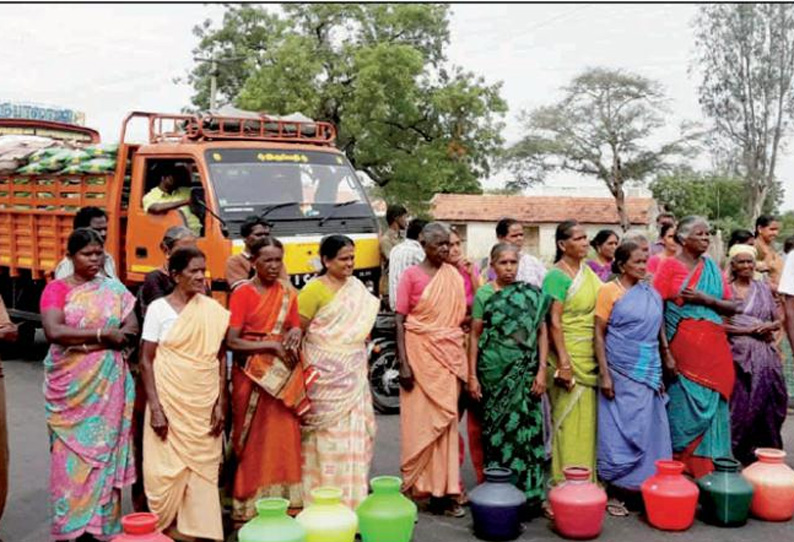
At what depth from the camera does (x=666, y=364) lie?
5668mm

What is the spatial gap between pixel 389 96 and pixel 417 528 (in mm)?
20680

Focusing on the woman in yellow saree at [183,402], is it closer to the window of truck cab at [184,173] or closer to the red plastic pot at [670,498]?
the red plastic pot at [670,498]

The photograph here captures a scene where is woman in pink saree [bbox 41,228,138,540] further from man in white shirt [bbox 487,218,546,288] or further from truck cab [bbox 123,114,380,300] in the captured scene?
truck cab [bbox 123,114,380,300]

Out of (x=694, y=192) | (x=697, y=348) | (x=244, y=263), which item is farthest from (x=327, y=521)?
(x=694, y=192)

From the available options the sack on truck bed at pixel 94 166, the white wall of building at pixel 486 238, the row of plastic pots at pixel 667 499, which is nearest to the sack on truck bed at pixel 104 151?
the sack on truck bed at pixel 94 166

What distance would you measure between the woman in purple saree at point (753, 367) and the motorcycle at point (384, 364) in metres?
3.03

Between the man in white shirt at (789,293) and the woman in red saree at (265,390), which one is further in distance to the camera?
the man in white shirt at (789,293)

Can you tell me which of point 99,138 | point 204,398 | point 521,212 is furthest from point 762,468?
point 521,212

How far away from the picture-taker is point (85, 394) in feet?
14.8

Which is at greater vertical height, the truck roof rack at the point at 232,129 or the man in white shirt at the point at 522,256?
the truck roof rack at the point at 232,129

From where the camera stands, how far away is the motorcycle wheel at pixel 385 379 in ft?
26.6

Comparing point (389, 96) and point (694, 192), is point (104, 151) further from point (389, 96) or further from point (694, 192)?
point (694, 192)

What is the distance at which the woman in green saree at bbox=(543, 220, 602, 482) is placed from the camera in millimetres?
5461

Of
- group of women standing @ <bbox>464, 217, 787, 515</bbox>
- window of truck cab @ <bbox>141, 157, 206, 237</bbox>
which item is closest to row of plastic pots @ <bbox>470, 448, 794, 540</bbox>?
group of women standing @ <bbox>464, 217, 787, 515</bbox>
